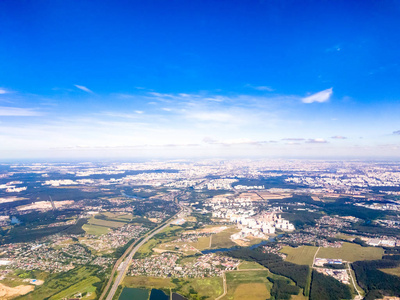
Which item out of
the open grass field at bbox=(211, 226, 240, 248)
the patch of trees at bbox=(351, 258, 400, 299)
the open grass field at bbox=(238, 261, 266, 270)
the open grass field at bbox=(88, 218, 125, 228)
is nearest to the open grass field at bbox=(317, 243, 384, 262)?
the patch of trees at bbox=(351, 258, 400, 299)

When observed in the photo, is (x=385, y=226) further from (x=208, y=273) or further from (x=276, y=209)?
(x=208, y=273)

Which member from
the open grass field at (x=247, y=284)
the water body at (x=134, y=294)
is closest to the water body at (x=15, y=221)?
the water body at (x=134, y=294)

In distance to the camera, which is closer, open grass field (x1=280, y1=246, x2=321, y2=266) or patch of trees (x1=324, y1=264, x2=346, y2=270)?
patch of trees (x1=324, y1=264, x2=346, y2=270)

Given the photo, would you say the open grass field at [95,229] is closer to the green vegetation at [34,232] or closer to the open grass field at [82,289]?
the green vegetation at [34,232]

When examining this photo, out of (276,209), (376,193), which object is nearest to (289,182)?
(376,193)

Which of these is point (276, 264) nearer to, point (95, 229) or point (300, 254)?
point (300, 254)

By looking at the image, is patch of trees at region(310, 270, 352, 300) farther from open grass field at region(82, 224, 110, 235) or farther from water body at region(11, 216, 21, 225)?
water body at region(11, 216, 21, 225)
